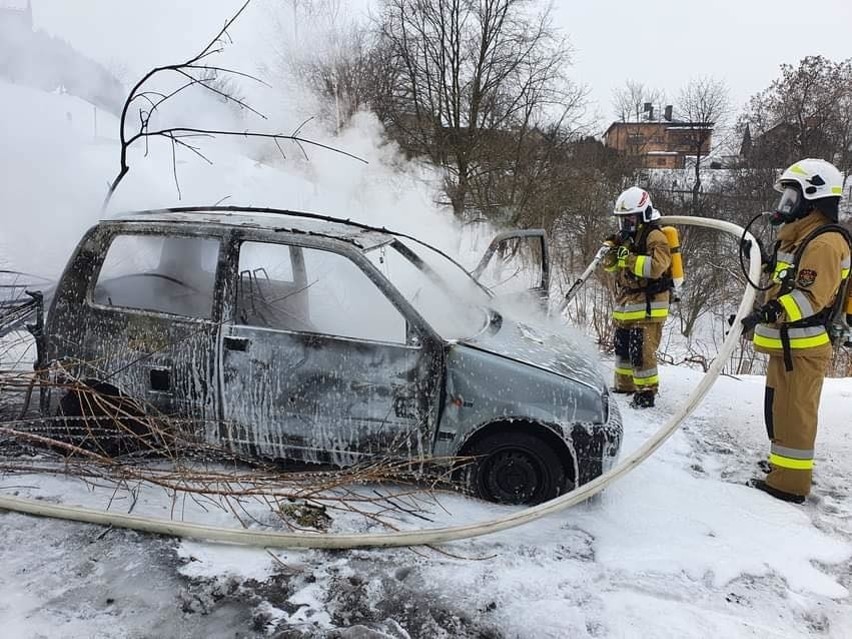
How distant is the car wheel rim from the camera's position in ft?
11.7

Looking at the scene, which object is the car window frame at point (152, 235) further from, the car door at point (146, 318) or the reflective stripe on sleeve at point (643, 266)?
the reflective stripe on sleeve at point (643, 266)

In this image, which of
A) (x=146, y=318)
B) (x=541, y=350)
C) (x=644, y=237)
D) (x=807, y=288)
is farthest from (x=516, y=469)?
(x=644, y=237)

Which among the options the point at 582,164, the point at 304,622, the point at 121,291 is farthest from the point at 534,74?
the point at 304,622

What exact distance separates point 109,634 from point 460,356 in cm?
211

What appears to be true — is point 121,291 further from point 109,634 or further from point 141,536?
point 109,634

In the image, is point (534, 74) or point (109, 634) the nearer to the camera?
point (109, 634)

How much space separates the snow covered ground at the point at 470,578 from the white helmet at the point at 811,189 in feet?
6.38

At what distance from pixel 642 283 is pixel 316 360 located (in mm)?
3485

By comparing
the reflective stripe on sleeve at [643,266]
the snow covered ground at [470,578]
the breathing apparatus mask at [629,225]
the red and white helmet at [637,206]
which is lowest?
the snow covered ground at [470,578]

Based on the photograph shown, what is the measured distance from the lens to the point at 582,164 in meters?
22.2

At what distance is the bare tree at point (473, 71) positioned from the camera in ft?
65.7

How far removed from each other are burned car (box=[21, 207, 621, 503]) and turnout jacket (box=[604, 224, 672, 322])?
1.97 metres

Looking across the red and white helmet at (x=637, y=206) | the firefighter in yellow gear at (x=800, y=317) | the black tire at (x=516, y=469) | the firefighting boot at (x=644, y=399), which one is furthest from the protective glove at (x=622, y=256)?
the black tire at (x=516, y=469)

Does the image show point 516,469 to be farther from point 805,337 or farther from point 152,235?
point 152,235
